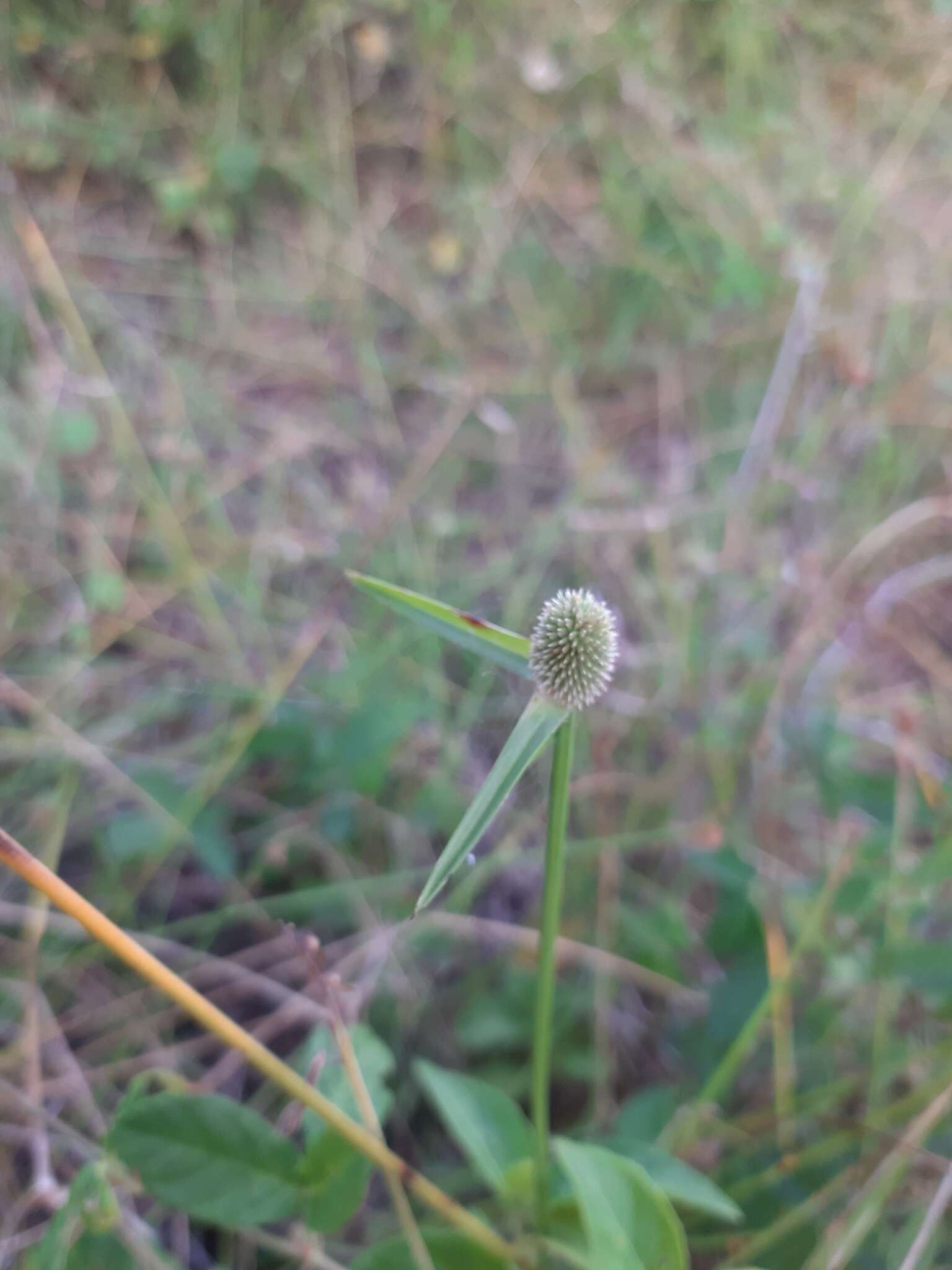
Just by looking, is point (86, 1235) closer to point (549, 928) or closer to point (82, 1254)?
point (82, 1254)

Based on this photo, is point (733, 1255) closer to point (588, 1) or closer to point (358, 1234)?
point (358, 1234)

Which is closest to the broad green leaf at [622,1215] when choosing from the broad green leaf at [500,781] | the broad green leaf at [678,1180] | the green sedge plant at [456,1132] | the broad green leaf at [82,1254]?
the green sedge plant at [456,1132]

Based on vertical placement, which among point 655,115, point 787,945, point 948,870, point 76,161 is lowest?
point 787,945

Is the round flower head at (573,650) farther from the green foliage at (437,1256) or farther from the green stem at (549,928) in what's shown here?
the green foliage at (437,1256)

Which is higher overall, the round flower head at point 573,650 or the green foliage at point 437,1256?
the round flower head at point 573,650

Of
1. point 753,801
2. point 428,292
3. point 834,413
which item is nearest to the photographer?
point 753,801

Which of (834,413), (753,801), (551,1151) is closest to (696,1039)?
(551,1151)
